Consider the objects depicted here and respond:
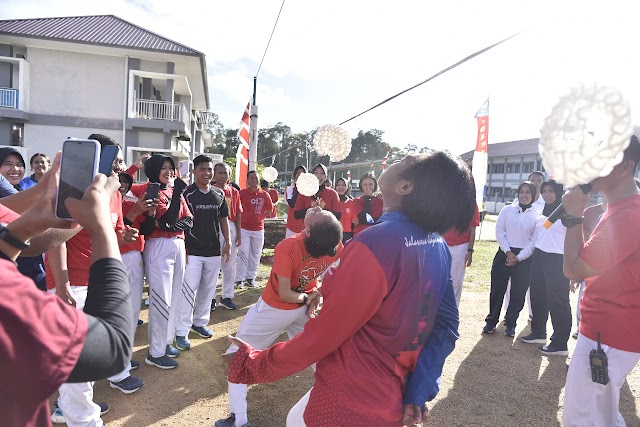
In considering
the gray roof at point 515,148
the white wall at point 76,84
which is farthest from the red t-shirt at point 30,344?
the gray roof at point 515,148

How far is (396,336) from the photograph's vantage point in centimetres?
153

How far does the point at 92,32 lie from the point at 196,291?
17.7 metres

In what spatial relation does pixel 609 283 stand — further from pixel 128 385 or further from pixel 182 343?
pixel 182 343

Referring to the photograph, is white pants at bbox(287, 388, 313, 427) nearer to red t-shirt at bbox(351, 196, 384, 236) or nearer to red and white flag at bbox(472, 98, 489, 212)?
red t-shirt at bbox(351, 196, 384, 236)

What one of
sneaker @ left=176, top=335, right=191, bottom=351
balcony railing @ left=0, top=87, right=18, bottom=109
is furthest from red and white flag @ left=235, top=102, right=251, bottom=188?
balcony railing @ left=0, top=87, right=18, bottom=109

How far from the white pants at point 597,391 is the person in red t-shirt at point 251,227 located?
5282 mm

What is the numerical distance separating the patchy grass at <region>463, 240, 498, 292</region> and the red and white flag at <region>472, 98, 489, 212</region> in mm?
1487

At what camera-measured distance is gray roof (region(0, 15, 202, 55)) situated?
55.3 ft

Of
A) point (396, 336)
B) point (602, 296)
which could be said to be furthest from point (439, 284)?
point (602, 296)

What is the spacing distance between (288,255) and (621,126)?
6.79 ft

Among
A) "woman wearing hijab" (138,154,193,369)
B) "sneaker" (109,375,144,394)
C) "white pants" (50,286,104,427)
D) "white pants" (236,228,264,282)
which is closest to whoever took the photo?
"white pants" (50,286,104,427)

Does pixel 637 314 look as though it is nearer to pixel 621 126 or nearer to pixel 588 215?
pixel 621 126

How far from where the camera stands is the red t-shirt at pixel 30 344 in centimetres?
76

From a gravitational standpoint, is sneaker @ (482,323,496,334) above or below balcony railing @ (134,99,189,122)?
below
